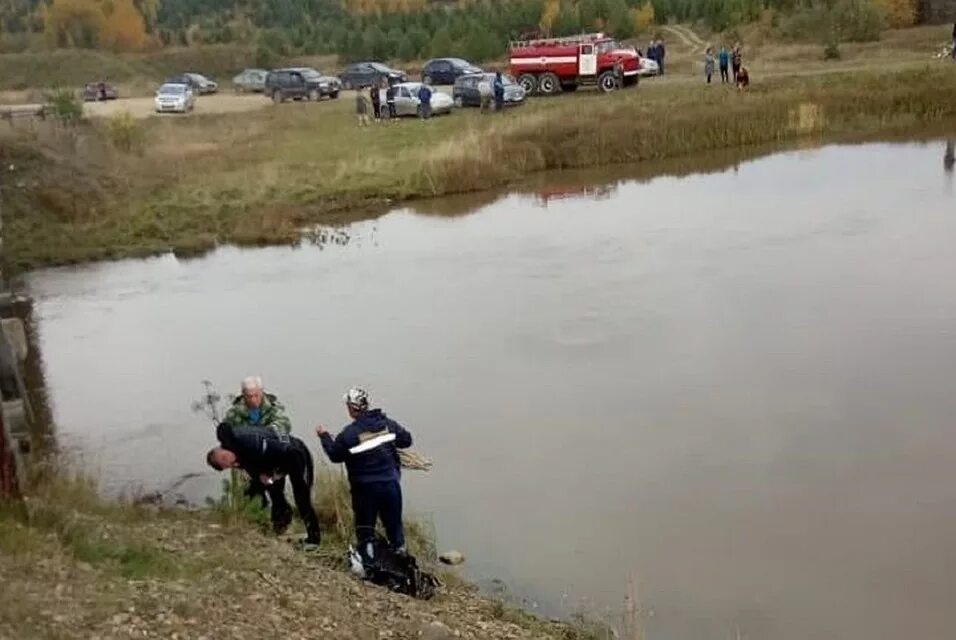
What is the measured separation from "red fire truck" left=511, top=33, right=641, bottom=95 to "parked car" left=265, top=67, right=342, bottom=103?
9.18 m

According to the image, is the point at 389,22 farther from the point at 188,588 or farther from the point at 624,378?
the point at 188,588

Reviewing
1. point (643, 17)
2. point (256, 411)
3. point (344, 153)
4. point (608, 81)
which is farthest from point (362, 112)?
point (256, 411)

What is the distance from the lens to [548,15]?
2446 inches

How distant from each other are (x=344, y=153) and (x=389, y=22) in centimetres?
4082

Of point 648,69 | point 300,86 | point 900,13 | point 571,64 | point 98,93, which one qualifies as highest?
point 900,13

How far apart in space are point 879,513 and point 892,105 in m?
25.5

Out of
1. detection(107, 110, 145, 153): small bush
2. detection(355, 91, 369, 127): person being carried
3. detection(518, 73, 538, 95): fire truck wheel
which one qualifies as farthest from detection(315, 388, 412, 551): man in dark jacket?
detection(518, 73, 538, 95): fire truck wheel

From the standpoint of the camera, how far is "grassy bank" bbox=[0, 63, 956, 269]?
25.0 meters

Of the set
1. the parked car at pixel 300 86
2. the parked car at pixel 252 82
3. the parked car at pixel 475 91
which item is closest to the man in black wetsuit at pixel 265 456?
the parked car at pixel 475 91

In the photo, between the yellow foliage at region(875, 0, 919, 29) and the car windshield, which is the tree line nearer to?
the yellow foliage at region(875, 0, 919, 29)

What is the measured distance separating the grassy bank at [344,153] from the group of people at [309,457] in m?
14.7

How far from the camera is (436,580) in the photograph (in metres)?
9.34

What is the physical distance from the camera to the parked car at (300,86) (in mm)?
45906

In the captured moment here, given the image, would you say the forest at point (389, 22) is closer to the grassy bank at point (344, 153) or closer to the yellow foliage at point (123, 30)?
the yellow foliage at point (123, 30)
